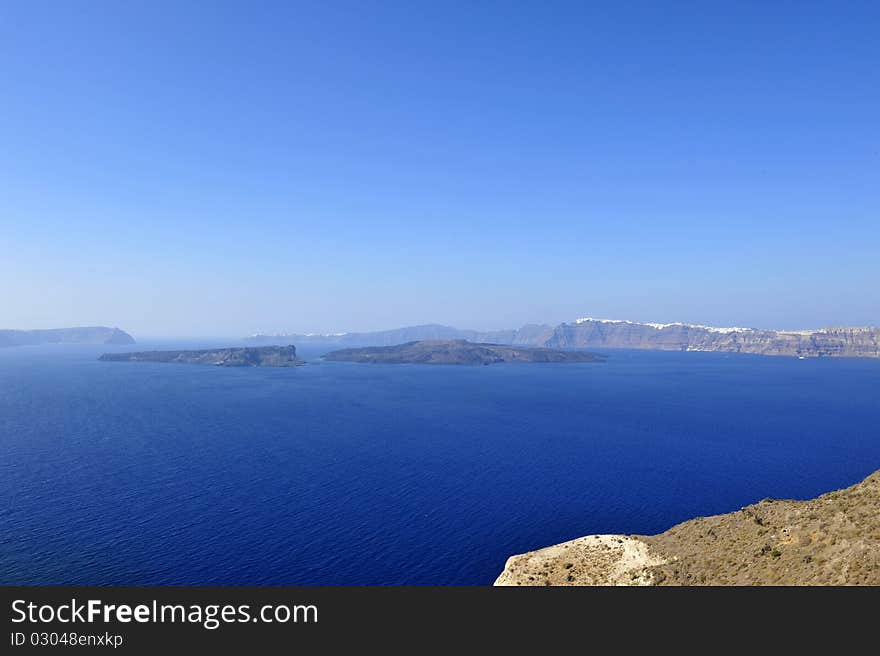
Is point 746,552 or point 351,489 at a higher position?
point 746,552

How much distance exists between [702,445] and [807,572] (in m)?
143

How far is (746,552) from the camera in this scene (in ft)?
167

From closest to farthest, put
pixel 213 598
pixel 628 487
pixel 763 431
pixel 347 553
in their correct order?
pixel 213 598, pixel 347 553, pixel 628 487, pixel 763 431

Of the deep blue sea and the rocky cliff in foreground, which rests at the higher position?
the rocky cliff in foreground

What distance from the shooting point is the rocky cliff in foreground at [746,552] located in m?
41.0

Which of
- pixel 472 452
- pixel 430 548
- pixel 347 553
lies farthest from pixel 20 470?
pixel 472 452

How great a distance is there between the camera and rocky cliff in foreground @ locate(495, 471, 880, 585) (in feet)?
135

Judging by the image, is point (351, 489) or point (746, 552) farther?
point (351, 489)

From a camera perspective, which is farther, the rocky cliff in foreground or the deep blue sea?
the deep blue sea

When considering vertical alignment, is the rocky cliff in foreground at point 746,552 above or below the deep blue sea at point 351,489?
above

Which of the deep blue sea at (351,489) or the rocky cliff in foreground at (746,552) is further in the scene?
the deep blue sea at (351,489)

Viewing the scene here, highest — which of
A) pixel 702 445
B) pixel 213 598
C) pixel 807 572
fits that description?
pixel 213 598

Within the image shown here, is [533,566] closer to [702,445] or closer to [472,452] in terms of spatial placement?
[472,452]

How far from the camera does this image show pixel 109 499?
10262 cm
